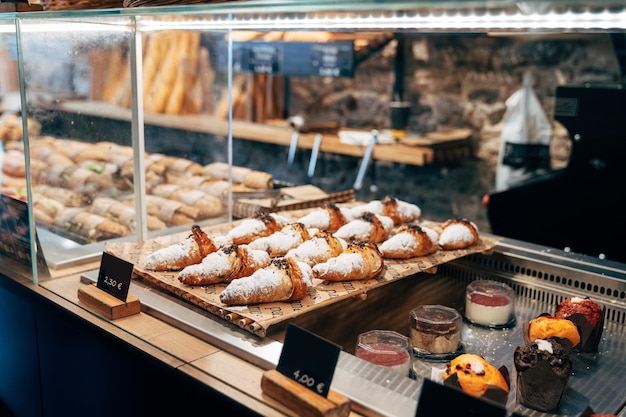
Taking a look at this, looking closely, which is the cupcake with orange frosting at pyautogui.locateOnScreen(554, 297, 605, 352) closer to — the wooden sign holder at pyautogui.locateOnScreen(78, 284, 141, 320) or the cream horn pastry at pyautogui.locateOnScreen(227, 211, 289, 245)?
the cream horn pastry at pyautogui.locateOnScreen(227, 211, 289, 245)

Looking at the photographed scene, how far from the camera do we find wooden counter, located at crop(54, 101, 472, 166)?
2.65 m

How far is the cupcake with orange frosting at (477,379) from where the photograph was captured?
1.25 meters

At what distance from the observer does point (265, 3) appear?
49.4 inches

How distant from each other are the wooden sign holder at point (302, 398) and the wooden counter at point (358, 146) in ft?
4.88

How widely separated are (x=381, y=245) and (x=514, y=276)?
17.5 inches

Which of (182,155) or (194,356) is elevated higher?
(182,155)

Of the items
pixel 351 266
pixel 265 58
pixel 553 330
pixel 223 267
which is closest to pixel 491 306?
pixel 553 330

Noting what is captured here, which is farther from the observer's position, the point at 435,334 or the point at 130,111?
the point at 130,111

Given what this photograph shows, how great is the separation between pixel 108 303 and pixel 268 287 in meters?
0.45

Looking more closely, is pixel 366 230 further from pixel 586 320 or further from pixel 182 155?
pixel 182 155

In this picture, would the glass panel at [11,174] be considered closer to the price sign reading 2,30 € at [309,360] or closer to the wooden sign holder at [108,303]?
the wooden sign holder at [108,303]

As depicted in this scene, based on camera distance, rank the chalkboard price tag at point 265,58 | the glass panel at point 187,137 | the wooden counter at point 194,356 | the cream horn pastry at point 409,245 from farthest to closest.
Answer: the chalkboard price tag at point 265,58, the glass panel at point 187,137, the cream horn pastry at point 409,245, the wooden counter at point 194,356

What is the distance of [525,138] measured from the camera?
4.24 meters

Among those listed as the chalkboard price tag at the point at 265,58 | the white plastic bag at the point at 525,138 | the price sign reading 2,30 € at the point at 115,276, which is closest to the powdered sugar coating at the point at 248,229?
the price sign reading 2,30 € at the point at 115,276
